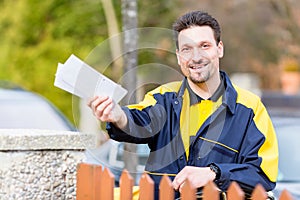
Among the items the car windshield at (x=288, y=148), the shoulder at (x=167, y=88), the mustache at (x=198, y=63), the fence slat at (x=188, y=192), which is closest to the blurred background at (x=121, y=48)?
the car windshield at (x=288, y=148)

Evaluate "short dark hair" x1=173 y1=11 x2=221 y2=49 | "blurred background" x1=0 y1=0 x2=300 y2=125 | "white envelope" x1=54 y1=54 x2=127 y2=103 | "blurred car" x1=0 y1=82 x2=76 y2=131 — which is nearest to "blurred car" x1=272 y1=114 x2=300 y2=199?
"blurred car" x1=0 y1=82 x2=76 y2=131

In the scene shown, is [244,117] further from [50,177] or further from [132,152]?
[132,152]

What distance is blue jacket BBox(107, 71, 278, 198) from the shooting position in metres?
3.58

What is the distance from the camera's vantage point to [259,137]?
3611mm

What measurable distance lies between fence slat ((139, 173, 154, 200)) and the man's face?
0.55 meters

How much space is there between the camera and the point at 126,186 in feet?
11.9

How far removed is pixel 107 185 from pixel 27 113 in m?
4.10

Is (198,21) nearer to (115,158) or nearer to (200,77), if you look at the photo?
(200,77)

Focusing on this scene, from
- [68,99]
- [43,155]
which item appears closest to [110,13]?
[68,99]

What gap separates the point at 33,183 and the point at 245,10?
64.6 feet

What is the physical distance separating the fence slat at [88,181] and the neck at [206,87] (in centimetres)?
60

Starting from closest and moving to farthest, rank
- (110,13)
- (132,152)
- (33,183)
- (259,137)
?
(259,137) < (33,183) < (132,152) < (110,13)

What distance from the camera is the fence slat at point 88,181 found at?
12.8 ft

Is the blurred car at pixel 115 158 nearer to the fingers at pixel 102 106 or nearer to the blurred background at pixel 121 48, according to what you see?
the blurred background at pixel 121 48
